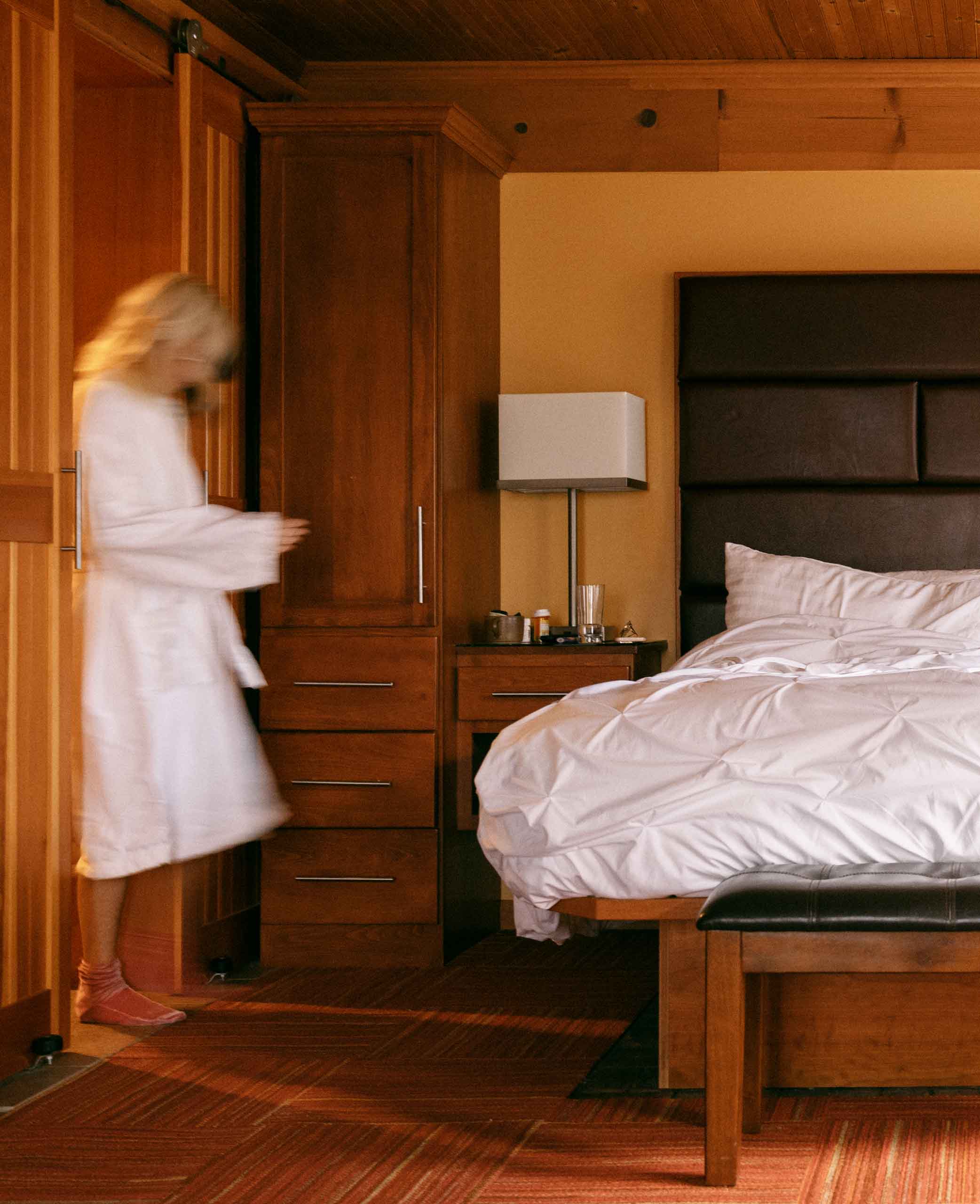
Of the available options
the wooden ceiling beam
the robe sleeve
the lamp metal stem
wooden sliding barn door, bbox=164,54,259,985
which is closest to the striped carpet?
wooden sliding barn door, bbox=164,54,259,985

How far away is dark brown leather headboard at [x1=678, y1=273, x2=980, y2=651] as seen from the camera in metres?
4.59

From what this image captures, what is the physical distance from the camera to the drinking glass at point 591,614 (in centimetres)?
457

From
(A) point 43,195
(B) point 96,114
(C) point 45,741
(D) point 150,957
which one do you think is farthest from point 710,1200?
(B) point 96,114

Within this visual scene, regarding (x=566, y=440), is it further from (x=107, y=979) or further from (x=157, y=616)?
(x=107, y=979)

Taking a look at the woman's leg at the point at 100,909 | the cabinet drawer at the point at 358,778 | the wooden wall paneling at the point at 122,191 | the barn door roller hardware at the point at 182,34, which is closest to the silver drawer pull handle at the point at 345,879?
the cabinet drawer at the point at 358,778

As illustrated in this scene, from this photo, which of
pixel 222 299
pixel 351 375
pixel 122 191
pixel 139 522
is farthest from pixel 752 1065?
pixel 122 191

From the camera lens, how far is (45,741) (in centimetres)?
320

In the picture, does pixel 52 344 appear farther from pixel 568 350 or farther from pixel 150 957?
pixel 568 350

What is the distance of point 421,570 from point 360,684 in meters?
0.38

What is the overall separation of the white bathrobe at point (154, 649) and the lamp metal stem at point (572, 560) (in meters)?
1.58

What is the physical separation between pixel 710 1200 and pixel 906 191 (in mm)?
3581

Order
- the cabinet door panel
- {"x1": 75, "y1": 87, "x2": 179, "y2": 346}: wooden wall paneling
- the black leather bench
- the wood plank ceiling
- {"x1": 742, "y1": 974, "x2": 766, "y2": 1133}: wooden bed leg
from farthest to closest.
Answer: the wood plank ceiling, the cabinet door panel, {"x1": 75, "y1": 87, "x2": 179, "y2": 346}: wooden wall paneling, {"x1": 742, "y1": 974, "x2": 766, "y2": 1133}: wooden bed leg, the black leather bench

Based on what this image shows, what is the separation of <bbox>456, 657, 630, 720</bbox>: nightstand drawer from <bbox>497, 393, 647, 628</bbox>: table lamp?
0.63 metres

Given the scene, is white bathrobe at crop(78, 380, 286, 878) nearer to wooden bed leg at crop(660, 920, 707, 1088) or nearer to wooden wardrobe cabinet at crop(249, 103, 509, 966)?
wooden wardrobe cabinet at crop(249, 103, 509, 966)
